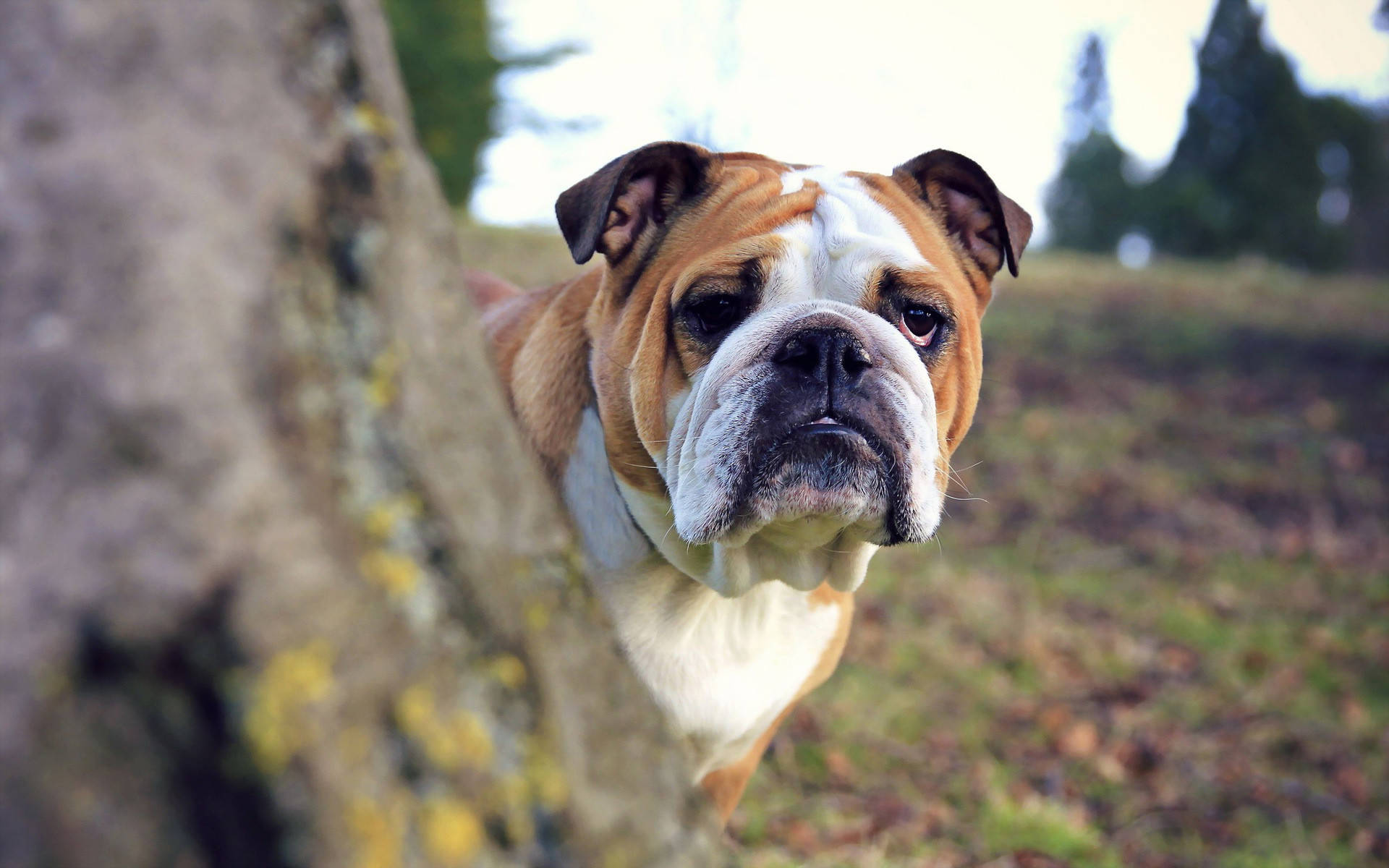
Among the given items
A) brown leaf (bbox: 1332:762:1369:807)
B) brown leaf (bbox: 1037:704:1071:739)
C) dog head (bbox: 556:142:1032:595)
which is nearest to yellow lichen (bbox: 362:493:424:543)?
dog head (bbox: 556:142:1032:595)

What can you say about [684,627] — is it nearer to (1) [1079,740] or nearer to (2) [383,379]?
(2) [383,379]

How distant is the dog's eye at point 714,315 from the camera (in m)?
2.49

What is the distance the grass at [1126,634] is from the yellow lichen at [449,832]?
2722 millimetres

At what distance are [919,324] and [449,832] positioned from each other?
6.42 ft

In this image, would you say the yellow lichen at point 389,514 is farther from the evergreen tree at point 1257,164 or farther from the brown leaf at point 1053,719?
the evergreen tree at point 1257,164

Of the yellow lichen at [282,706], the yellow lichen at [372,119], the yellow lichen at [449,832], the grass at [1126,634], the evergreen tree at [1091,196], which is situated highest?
the yellow lichen at [372,119]

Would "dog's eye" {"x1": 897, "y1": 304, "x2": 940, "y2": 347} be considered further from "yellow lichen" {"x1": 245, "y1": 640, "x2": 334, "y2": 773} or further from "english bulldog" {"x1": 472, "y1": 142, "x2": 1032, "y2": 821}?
"yellow lichen" {"x1": 245, "y1": 640, "x2": 334, "y2": 773}

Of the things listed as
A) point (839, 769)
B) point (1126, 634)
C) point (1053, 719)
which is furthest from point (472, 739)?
point (1126, 634)

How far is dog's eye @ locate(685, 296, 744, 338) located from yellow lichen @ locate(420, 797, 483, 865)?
5.47 feet

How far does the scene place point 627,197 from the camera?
9.00 ft

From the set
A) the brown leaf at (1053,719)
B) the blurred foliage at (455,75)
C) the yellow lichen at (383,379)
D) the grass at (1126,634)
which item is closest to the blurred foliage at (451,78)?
the blurred foliage at (455,75)

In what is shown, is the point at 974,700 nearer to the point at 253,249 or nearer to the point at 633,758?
the point at 633,758

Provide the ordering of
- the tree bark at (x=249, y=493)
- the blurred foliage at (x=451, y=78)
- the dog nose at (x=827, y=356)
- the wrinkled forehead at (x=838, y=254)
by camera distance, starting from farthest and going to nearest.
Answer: the blurred foliage at (x=451, y=78)
the wrinkled forehead at (x=838, y=254)
the dog nose at (x=827, y=356)
the tree bark at (x=249, y=493)

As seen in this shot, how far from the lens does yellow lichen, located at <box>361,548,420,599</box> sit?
96cm
